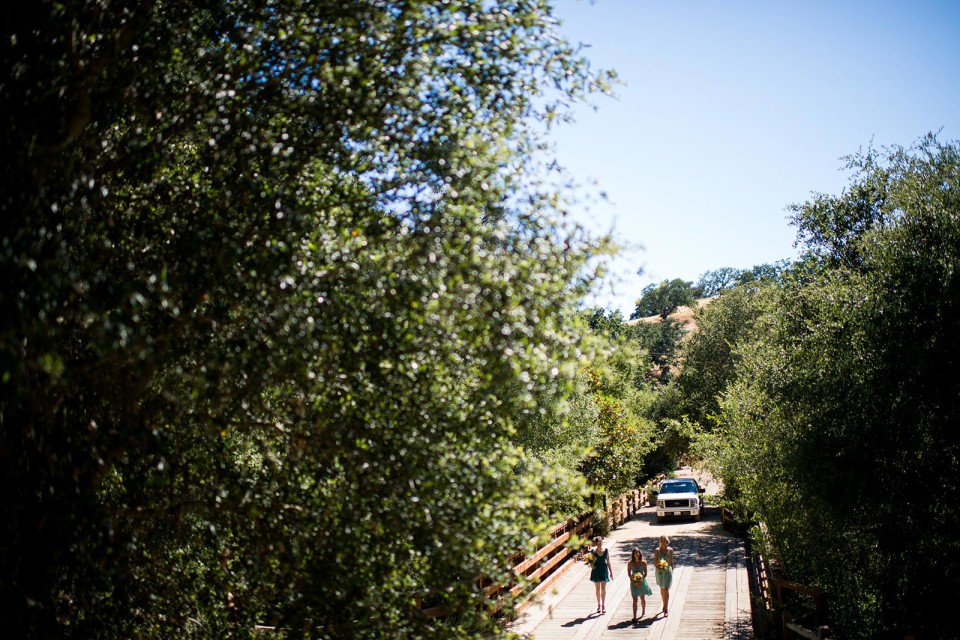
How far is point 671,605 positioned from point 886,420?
322 inches

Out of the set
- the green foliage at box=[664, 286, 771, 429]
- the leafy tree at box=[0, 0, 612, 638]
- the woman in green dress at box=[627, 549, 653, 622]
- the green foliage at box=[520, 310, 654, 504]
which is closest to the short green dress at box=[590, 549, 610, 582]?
the woman in green dress at box=[627, 549, 653, 622]

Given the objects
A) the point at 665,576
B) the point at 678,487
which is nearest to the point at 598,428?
the point at 665,576

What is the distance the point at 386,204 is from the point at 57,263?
2.81 metres

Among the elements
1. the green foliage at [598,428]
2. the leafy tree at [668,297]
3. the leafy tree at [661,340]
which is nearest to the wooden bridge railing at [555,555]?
the green foliage at [598,428]

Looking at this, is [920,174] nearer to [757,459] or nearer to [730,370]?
[757,459]

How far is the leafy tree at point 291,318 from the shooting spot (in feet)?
17.0

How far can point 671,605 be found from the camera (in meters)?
16.8

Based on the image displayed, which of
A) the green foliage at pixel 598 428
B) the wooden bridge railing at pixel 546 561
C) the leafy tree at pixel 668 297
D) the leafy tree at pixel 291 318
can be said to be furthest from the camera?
the leafy tree at pixel 668 297

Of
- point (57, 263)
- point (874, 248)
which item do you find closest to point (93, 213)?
point (57, 263)

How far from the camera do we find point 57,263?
4152mm

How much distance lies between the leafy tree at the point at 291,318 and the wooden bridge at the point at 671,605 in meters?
5.36

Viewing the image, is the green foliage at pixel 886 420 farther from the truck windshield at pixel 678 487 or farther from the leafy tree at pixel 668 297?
the leafy tree at pixel 668 297

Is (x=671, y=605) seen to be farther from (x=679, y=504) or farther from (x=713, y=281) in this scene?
(x=713, y=281)

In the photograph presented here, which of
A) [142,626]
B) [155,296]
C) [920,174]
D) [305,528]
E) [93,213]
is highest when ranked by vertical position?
[920,174]
